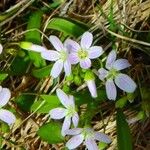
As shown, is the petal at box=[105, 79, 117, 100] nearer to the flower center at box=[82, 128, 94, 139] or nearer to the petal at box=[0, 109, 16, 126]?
the flower center at box=[82, 128, 94, 139]

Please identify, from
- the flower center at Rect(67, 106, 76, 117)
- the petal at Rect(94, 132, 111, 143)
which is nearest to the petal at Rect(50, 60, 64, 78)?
the flower center at Rect(67, 106, 76, 117)

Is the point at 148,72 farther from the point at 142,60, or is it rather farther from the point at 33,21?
the point at 33,21

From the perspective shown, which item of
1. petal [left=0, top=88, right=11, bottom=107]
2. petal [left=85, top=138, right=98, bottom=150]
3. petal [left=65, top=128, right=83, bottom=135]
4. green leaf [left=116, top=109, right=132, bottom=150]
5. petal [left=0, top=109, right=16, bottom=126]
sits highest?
petal [left=0, top=88, right=11, bottom=107]

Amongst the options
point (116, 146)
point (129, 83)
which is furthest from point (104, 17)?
point (116, 146)

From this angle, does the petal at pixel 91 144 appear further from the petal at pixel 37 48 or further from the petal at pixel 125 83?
the petal at pixel 37 48

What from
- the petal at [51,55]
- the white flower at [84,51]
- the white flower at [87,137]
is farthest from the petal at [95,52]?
the white flower at [87,137]
